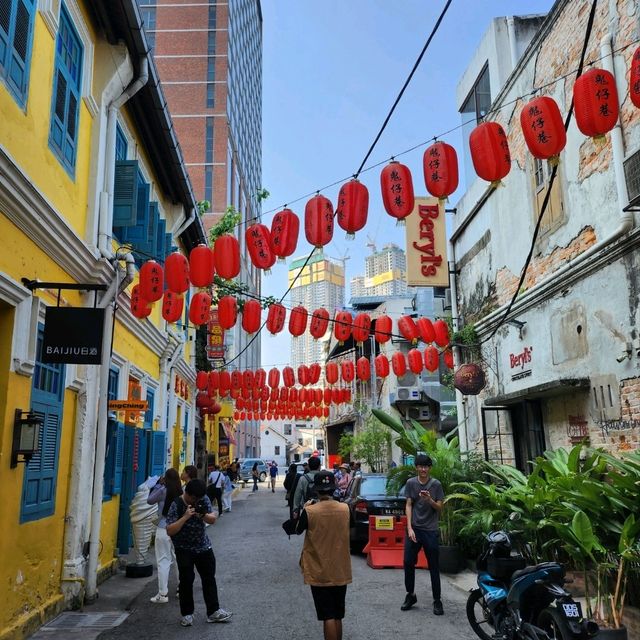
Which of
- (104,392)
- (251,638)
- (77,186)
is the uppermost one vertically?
(77,186)

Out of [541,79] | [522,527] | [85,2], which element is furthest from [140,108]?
[522,527]

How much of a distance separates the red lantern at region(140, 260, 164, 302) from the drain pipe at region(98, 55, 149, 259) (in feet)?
4.94

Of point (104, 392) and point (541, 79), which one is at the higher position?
point (541, 79)

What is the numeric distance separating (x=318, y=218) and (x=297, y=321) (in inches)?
283

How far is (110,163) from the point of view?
959cm

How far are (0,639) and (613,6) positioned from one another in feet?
33.6

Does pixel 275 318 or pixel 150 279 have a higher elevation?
pixel 275 318

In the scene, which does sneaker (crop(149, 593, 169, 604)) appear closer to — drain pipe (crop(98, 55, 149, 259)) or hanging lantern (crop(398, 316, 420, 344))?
drain pipe (crop(98, 55, 149, 259))

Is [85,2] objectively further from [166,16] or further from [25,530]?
[166,16]

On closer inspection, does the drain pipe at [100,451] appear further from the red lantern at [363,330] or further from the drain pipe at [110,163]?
the red lantern at [363,330]

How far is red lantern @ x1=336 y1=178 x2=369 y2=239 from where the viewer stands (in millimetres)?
9328

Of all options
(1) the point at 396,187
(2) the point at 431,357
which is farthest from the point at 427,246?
(1) the point at 396,187

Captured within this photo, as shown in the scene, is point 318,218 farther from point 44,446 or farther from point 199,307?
point 199,307

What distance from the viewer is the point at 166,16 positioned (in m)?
57.5
